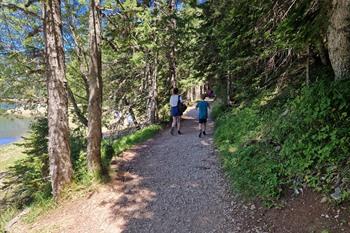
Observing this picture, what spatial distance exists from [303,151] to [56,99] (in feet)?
16.9

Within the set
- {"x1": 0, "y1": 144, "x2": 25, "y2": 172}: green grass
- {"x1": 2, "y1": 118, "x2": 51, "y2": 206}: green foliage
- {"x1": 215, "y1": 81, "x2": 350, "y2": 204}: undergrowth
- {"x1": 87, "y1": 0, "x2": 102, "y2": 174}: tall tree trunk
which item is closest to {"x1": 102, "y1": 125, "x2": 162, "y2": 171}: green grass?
{"x1": 87, "y1": 0, "x2": 102, "y2": 174}: tall tree trunk

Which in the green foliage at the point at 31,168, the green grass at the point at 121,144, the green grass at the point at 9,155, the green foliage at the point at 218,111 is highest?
the green foliage at the point at 218,111

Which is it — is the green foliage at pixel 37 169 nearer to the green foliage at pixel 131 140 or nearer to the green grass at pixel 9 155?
the green foliage at pixel 131 140

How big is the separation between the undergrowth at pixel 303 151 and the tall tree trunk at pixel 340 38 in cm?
34

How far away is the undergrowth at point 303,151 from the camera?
442 centimetres

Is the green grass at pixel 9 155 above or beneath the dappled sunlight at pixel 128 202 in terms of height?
beneath

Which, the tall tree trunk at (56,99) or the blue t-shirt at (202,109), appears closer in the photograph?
the tall tree trunk at (56,99)

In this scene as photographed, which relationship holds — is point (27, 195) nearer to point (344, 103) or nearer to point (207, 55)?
point (207, 55)

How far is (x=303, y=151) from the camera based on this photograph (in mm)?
5004

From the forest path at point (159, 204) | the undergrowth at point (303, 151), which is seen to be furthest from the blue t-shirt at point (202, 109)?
the undergrowth at point (303, 151)

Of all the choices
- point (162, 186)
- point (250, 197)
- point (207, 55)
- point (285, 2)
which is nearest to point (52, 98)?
point (162, 186)

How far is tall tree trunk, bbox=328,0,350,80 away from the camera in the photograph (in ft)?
16.8

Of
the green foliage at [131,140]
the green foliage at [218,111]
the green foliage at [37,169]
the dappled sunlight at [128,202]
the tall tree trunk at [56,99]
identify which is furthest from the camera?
the green foliage at [218,111]

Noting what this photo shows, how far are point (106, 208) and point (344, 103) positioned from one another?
189 inches
